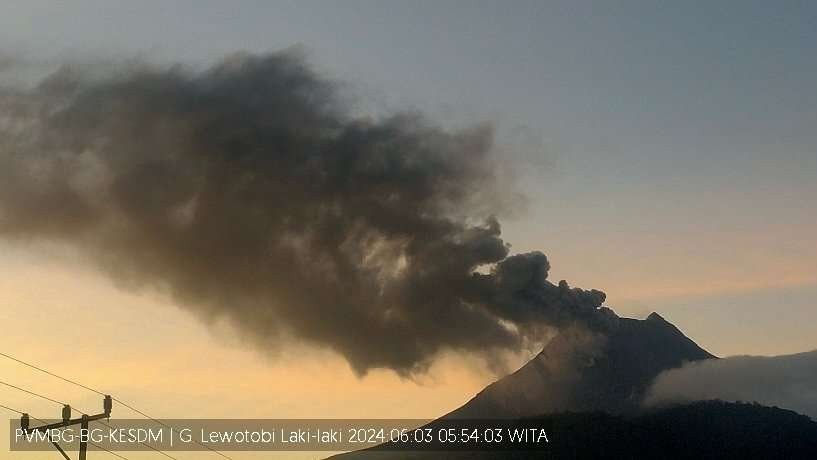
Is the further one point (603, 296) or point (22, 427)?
point (603, 296)

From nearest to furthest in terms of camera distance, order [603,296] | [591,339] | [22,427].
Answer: [22,427]
[603,296]
[591,339]

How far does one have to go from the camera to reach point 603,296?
16100 centimetres

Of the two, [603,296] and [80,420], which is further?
[603,296]

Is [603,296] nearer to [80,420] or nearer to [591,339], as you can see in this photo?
[591,339]

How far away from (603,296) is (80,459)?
117m

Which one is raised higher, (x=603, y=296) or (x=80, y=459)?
(x=603, y=296)

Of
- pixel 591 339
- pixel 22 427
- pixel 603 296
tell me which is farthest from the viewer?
pixel 591 339

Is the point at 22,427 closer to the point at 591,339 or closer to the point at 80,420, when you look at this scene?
the point at 80,420

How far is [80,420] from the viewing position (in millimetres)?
54156

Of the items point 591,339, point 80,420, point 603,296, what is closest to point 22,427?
point 80,420

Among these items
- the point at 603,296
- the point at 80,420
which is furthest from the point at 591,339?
the point at 80,420

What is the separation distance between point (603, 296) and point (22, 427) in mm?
118702

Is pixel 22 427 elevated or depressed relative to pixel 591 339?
depressed

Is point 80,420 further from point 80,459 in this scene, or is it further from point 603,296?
point 603,296
